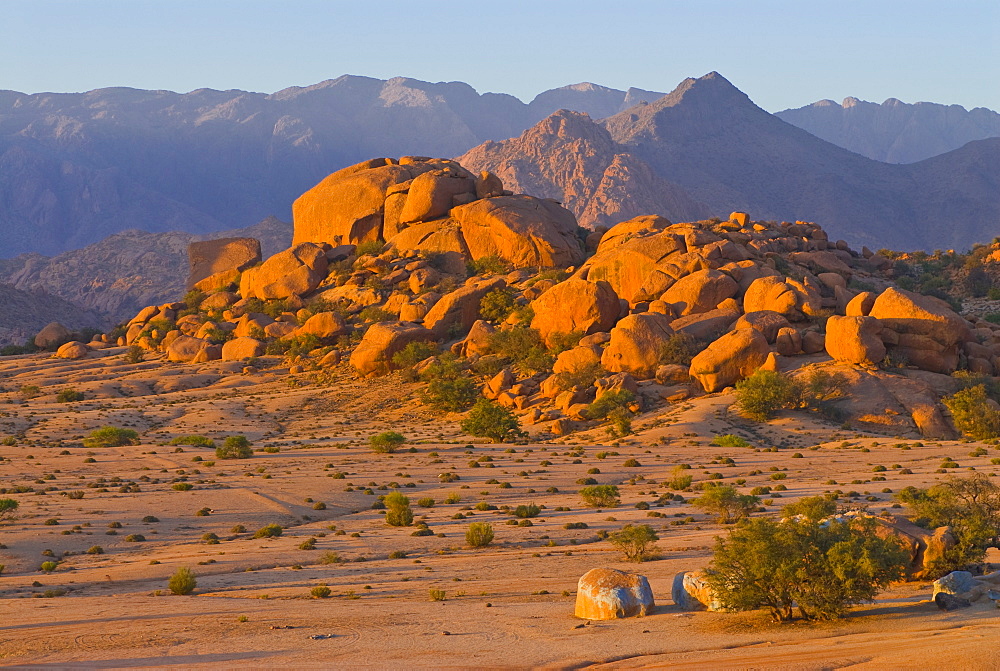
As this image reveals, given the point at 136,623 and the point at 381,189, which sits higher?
the point at 381,189

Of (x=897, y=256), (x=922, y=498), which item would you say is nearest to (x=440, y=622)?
(x=922, y=498)

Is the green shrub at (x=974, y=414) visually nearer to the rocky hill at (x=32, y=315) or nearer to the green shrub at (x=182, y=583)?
the green shrub at (x=182, y=583)

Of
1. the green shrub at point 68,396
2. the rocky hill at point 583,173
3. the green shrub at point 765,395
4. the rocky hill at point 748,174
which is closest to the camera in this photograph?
the green shrub at point 765,395

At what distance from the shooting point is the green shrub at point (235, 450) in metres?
35.0

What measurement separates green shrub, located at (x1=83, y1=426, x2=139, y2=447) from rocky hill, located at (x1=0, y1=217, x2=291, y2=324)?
8861 cm

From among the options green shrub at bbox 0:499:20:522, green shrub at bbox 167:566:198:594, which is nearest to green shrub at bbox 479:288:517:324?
green shrub at bbox 0:499:20:522

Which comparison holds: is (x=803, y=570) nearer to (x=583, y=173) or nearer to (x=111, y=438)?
(x=111, y=438)

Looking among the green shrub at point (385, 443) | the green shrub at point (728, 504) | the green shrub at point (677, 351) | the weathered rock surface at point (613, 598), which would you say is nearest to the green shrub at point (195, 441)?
the green shrub at point (385, 443)

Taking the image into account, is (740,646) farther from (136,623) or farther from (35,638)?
(35,638)

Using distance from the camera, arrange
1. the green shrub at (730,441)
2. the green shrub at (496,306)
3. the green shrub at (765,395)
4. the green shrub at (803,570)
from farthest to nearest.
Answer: the green shrub at (496,306) → the green shrub at (765,395) → the green shrub at (730,441) → the green shrub at (803,570)

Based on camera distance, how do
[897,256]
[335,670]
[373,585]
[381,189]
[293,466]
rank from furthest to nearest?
[897,256]
[381,189]
[293,466]
[373,585]
[335,670]

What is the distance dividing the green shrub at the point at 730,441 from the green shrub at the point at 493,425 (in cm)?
803

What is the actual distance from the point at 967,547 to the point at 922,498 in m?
4.58

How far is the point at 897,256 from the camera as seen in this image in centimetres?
7875
